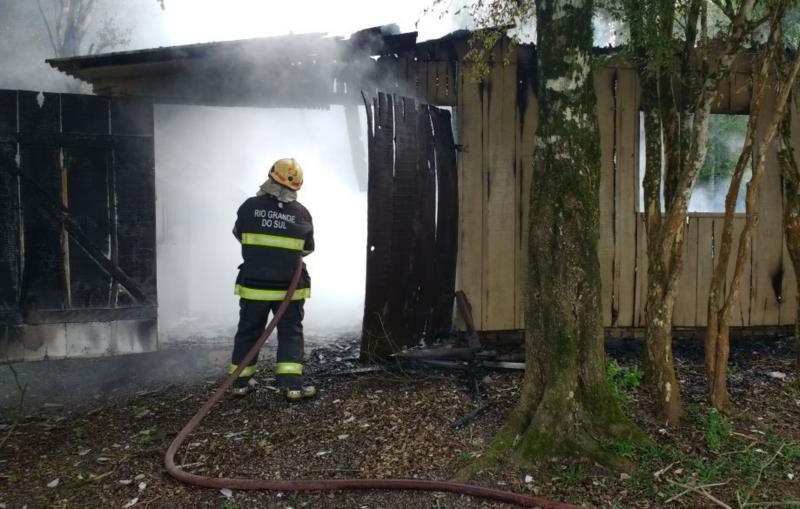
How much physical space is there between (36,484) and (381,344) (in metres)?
2.99

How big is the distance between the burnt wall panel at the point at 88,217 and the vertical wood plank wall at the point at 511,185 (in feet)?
11.6

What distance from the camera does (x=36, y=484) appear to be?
363 centimetres

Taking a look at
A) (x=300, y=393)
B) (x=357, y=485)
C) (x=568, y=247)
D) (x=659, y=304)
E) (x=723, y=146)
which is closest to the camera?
(x=357, y=485)

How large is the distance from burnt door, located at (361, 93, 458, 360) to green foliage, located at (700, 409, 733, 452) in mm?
2679

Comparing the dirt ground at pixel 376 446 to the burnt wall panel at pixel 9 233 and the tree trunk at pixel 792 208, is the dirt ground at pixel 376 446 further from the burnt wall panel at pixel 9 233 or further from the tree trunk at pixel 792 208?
the burnt wall panel at pixel 9 233

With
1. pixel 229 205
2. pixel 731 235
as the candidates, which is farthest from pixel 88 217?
pixel 229 205

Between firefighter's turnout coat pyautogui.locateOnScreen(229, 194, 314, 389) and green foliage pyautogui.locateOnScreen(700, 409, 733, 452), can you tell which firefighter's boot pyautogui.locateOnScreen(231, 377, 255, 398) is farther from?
green foliage pyautogui.locateOnScreen(700, 409, 733, 452)

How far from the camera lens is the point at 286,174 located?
504cm

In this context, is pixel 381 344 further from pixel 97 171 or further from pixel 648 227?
pixel 97 171

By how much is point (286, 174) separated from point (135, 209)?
2.05 meters

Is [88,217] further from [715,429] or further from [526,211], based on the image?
[715,429]

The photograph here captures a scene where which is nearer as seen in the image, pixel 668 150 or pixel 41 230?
pixel 668 150

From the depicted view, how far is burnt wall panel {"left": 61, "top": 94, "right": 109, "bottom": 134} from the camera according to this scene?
5.69 m

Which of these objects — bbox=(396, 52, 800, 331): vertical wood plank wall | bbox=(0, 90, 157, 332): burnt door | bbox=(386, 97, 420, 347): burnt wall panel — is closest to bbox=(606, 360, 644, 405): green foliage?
bbox=(396, 52, 800, 331): vertical wood plank wall
